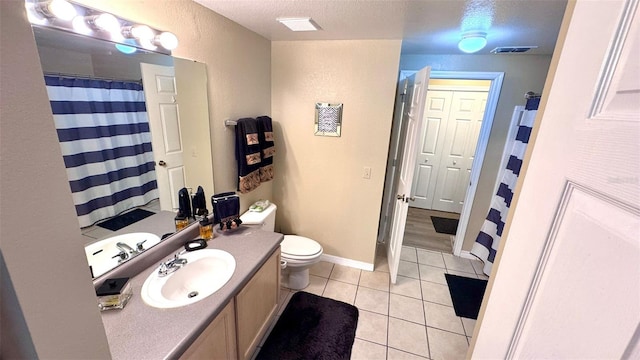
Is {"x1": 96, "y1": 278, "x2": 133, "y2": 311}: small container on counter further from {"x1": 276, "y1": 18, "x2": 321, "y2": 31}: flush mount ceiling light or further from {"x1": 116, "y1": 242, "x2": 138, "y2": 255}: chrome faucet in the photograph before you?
{"x1": 276, "y1": 18, "x2": 321, "y2": 31}: flush mount ceiling light

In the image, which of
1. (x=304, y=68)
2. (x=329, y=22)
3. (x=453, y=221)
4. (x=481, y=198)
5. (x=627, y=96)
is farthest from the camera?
(x=453, y=221)

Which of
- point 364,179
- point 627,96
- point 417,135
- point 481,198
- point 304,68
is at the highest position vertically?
point 304,68

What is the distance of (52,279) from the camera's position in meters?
0.38

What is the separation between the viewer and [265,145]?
2.25m

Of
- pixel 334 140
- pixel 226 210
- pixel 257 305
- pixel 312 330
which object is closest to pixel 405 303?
pixel 312 330

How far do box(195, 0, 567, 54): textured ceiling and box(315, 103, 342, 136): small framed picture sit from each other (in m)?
0.57

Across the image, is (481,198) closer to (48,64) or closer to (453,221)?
(453,221)

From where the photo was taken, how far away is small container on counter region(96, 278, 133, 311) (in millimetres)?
1060

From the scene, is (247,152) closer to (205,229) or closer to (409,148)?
(205,229)

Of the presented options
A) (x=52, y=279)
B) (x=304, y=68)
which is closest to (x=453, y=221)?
(x=304, y=68)

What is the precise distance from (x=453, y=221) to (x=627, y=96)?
400 cm

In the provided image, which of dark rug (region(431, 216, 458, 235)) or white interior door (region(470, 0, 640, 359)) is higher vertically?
white interior door (region(470, 0, 640, 359))

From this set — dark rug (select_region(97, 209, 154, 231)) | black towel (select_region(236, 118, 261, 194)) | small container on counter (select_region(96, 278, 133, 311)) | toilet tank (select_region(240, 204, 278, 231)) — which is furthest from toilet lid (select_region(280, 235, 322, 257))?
small container on counter (select_region(96, 278, 133, 311))

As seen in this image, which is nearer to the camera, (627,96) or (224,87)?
(627,96)
